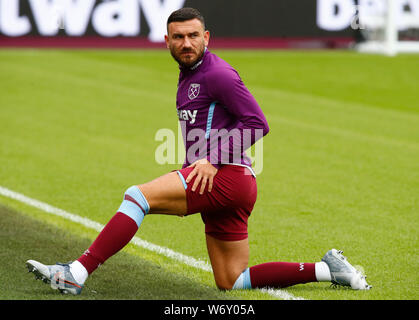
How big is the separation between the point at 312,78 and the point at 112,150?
375 inches

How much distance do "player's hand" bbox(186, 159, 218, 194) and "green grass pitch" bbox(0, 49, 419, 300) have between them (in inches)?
29.9

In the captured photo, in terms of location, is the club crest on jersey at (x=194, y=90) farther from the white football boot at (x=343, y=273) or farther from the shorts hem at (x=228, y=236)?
the white football boot at (x=343, y=273)

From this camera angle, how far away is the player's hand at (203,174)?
5.12 meters

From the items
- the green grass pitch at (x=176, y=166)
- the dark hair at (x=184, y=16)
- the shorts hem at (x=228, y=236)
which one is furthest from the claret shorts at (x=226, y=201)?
the dark hair at (x=184, y=16)

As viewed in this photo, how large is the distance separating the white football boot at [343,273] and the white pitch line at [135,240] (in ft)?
1.01

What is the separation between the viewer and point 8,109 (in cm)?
1469

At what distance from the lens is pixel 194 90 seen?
209 inches

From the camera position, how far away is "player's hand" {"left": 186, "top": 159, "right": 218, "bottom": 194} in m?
5.12

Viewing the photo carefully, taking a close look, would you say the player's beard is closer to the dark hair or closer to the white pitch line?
the dark hair

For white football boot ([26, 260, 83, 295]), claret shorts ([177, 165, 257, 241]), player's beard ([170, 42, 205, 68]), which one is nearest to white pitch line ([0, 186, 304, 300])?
claret shorts ([177, 165, 257, 241])

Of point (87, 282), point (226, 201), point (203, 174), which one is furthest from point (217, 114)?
point (87, 282)

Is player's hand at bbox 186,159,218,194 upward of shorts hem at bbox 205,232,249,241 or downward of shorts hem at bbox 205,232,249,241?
upward

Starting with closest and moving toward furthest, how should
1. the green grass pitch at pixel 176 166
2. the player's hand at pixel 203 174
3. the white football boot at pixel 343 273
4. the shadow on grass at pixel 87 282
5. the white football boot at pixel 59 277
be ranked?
the white football boot at pixel 59 277, the player's hand at pixel 203 174, the shadow on grass at pixel 87 282, the white football boot at pixel 343 273, the green grass pitch at pixel 176 166
